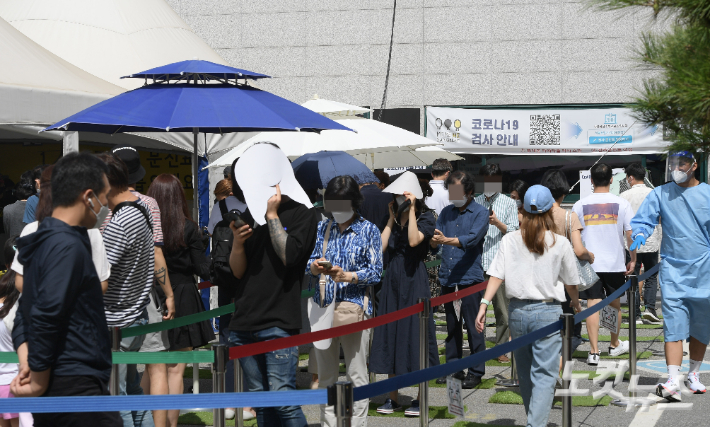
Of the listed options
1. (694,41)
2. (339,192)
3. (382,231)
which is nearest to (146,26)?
(382,231)

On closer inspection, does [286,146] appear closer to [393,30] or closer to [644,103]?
[644,103]

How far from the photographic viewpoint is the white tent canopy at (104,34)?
37.7ft

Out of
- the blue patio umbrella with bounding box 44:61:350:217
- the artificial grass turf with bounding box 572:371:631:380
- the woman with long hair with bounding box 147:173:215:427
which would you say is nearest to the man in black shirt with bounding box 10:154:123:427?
the woman with long hair with bounding box 147:173:215:427

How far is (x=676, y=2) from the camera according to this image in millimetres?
3510

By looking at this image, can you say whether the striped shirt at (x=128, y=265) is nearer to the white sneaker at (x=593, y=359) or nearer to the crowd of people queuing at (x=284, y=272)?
the crowd of people queuing at (x=284, y=272)

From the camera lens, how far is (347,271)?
5180 mm

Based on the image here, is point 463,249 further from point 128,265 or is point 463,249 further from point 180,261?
point 128,265

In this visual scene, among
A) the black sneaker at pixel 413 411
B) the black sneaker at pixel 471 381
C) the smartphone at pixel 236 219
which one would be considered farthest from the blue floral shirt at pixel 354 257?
the black sneaker at pixel 471 381

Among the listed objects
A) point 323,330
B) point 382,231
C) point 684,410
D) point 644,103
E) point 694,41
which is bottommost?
point 684,410

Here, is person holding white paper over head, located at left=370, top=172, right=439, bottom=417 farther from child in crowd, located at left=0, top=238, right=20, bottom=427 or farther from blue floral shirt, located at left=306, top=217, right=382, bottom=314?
child in crowd, located at left=0, top=238, right=20, bottom=427

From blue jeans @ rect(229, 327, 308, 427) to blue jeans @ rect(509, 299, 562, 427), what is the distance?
5.08ft

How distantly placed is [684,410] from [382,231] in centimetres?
267

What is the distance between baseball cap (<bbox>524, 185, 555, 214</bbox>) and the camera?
523 cm

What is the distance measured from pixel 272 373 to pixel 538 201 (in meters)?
2.06
